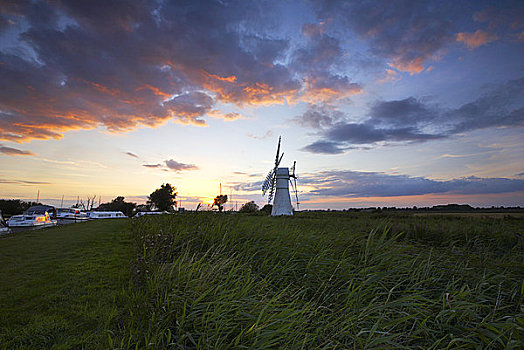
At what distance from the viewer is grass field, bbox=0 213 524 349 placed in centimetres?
345

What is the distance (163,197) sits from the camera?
3113 inches

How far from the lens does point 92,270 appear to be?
309 inches

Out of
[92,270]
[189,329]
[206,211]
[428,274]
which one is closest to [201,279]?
[189,329]

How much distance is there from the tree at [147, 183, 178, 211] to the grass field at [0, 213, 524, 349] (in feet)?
233

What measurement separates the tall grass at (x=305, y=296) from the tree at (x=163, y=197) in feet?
240

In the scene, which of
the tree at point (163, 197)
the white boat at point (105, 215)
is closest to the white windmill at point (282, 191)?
the white boat at point (105, 215)

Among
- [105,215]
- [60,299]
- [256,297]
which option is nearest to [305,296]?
[256,297]

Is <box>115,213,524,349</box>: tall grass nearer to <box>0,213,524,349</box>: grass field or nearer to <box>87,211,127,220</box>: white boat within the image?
<box>0,213,524,349</box>: grass field

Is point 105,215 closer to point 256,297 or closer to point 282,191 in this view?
point 282,191

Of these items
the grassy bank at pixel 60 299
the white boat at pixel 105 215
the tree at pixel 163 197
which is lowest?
the grassy bank at pixel 60 299

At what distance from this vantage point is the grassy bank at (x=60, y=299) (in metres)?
4.12

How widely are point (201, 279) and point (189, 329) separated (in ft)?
2.70

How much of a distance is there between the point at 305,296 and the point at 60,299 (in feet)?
16.1

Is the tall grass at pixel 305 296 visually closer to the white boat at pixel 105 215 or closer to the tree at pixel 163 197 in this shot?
the white boat at pixel 105 215
